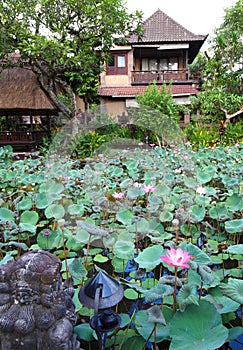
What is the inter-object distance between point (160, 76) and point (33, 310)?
11874 mm

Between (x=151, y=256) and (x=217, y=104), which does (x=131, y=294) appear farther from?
(x=217, y=104)

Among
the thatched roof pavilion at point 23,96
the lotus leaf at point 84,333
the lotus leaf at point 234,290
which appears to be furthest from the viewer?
the thatched roof pavilion at point 23,96

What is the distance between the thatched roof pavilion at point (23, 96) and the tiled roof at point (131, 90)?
3.63 m

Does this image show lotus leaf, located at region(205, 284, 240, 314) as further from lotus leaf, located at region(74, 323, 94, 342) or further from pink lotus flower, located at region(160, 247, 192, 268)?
lotus leaf, located at region(74, 323, 94, 342)

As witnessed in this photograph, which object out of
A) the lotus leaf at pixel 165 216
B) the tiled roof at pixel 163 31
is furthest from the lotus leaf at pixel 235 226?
the tiled roof at pixel 163 31

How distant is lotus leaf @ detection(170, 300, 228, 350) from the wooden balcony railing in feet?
38.1

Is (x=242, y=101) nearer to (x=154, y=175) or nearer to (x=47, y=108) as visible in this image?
(x=47, y=108)

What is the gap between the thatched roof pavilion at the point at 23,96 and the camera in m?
7.98

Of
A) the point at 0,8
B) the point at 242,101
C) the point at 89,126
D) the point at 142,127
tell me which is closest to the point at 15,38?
the point at 0,8

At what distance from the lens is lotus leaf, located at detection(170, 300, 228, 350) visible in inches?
31.2

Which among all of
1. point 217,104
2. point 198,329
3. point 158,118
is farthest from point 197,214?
point 217,104

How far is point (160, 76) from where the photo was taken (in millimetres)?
11852

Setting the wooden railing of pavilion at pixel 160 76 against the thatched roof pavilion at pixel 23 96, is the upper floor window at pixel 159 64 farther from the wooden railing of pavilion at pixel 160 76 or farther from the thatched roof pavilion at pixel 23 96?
the thatched roof pavilion at pixel 23 96

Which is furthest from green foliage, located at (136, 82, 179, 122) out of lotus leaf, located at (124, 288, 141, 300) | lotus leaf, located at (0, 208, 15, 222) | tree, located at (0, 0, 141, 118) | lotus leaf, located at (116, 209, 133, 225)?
lotus leaf, located at (124, 288, 141, 300)
